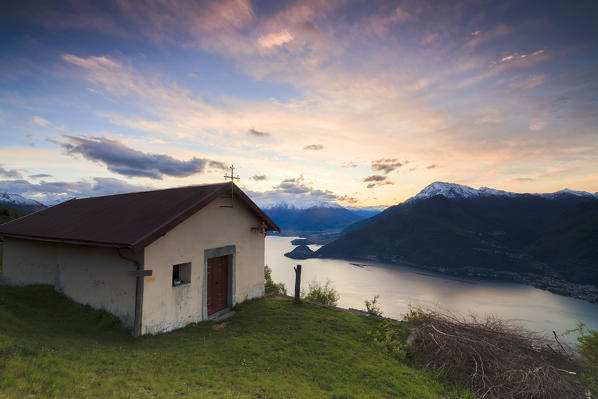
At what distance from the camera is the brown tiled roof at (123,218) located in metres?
8.79

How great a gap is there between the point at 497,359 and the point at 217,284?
400 inches

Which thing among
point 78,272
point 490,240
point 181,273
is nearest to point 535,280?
point 490,240

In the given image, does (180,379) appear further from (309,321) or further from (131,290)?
(309,321)

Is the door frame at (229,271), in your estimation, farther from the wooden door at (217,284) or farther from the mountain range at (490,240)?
the mountain range at (490,240)

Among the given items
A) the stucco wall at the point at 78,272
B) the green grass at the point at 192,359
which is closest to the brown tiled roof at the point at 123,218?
the stucco wall at the point at 78,272

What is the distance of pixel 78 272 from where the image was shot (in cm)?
991

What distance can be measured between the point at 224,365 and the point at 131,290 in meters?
4.02

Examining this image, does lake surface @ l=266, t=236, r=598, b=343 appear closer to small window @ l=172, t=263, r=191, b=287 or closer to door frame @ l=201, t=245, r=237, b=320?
door frame @ l=201, t=245, r=237, b=320

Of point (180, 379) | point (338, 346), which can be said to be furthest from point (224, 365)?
point (338, 346)

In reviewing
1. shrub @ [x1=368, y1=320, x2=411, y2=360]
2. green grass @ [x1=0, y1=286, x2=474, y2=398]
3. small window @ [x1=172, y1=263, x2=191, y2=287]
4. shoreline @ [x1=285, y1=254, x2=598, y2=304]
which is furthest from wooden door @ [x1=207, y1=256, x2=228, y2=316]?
shoreline @ [x1=285, y1=254, x2=598, y2=304]

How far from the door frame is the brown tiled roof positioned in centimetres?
220

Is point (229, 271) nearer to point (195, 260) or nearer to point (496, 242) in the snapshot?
point (195, 260)

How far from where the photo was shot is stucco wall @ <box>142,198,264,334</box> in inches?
350

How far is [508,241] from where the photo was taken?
14825cm
